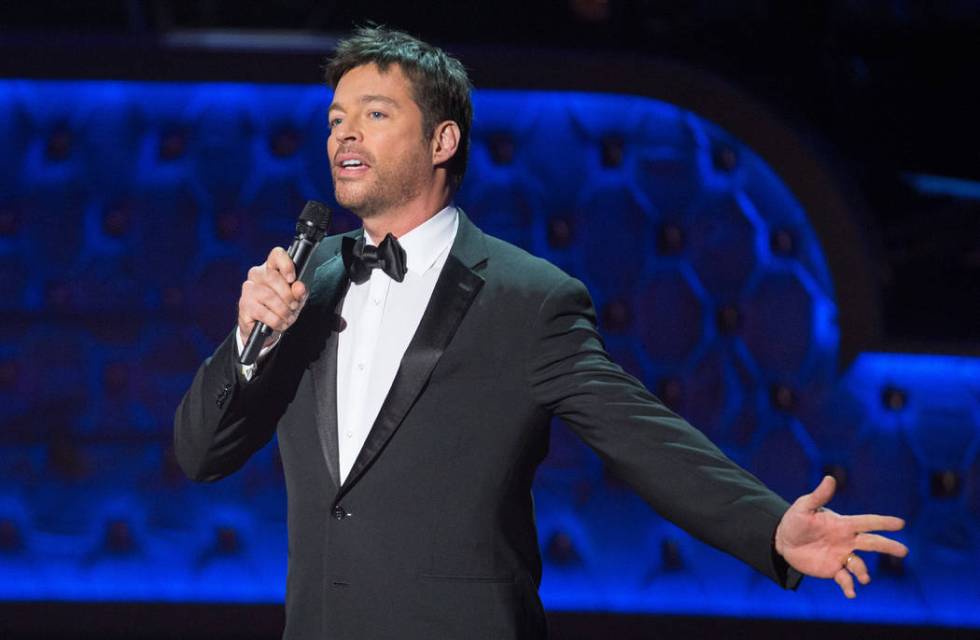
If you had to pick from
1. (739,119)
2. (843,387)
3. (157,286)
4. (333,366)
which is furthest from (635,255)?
(333,366)

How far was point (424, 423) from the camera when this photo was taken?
1.53 metres

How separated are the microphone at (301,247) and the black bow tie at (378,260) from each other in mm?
178

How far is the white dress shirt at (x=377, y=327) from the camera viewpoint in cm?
156

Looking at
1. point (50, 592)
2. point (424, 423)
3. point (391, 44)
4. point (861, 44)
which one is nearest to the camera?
point (424, 423)

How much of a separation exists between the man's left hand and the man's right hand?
64 centimetres

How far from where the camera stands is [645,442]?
1527 mm

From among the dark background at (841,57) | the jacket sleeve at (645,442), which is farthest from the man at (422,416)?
the dark background at (841,57)

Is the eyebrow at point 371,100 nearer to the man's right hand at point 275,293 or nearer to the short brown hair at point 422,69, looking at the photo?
→ the short brown hair at point 422,69

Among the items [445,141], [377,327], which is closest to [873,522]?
[377,327]

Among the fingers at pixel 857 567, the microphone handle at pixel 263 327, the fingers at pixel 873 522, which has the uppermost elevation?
the microphone handle at pixel 263 327

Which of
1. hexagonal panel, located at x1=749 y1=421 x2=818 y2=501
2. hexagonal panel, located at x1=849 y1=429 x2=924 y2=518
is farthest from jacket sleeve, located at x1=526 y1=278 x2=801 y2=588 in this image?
hexagonal panel, located at x1=849 y1=429 x2=924 y2=518

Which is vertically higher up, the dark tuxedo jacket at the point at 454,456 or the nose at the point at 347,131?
the nose at the point at 347,131

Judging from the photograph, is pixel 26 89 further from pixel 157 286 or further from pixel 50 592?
pixel 50 592

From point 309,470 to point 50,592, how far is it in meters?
1.46
